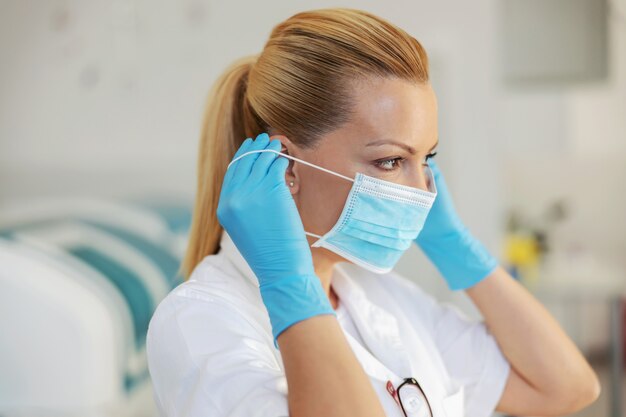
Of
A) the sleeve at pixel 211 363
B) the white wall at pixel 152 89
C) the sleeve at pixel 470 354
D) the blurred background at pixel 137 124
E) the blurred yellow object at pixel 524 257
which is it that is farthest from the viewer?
the blurred yellow object at pixel 524 257

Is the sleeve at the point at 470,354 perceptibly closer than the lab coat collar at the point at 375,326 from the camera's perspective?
No

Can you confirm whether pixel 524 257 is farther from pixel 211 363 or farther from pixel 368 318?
pixel 211 363

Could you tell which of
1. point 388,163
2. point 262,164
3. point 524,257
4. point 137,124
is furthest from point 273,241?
point 524,257

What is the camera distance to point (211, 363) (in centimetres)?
90

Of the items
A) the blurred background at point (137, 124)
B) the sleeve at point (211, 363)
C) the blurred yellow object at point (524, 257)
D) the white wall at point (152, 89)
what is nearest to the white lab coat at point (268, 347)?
the sleeve at point (211, 363)

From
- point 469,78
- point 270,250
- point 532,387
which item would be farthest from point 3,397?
point 469,78

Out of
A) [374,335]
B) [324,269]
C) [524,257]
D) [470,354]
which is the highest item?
[324,269]

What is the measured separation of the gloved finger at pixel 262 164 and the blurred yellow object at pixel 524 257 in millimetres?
3139

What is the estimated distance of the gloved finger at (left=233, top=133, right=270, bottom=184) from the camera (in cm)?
97

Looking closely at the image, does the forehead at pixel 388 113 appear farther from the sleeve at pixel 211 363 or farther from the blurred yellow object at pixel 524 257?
the blurred yellow object at pixel 524 257

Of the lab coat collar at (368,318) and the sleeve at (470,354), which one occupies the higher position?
the lab coat collar at (368,318)

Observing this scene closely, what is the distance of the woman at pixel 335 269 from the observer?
895 millimetres

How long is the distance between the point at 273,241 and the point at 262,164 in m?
0.12

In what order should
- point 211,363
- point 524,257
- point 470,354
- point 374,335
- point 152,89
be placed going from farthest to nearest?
point 524,257 < point 152,89 < point 470,354 < point 374,335 < point 211,363
